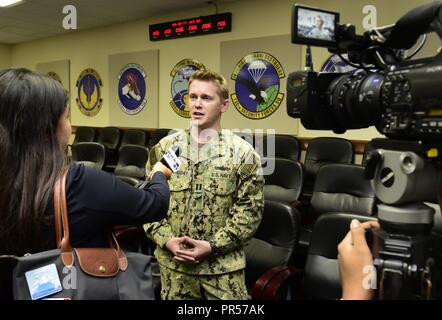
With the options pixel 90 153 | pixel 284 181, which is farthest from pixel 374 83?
pixel 90 153

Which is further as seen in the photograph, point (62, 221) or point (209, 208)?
point (209, 208)

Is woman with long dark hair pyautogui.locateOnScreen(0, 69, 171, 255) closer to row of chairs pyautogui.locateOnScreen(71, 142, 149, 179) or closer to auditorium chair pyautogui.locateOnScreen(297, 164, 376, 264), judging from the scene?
auditorium chair pyautogui.locateOnScreen(297, 164, 376, 264)

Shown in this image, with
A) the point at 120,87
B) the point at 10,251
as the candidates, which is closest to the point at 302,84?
the point at 10,251

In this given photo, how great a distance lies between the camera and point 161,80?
19.7ft

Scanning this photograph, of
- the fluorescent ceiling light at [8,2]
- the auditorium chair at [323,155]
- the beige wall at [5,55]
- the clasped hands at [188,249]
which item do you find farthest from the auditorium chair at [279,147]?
the beige wall at [5,55]

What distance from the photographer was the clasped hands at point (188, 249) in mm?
1540

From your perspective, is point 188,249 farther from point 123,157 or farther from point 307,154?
point 123,157

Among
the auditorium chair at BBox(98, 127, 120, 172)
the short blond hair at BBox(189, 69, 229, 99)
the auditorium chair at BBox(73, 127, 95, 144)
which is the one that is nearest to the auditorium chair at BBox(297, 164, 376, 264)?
the short blond hair at BBox(189, 69, 229, 99)

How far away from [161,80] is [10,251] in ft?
17.2

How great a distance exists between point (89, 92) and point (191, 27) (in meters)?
2.59

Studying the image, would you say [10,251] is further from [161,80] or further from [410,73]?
[161,80]

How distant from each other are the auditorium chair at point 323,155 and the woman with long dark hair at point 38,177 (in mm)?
3107

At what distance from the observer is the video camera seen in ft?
2.72

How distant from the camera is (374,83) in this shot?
0.96 m
